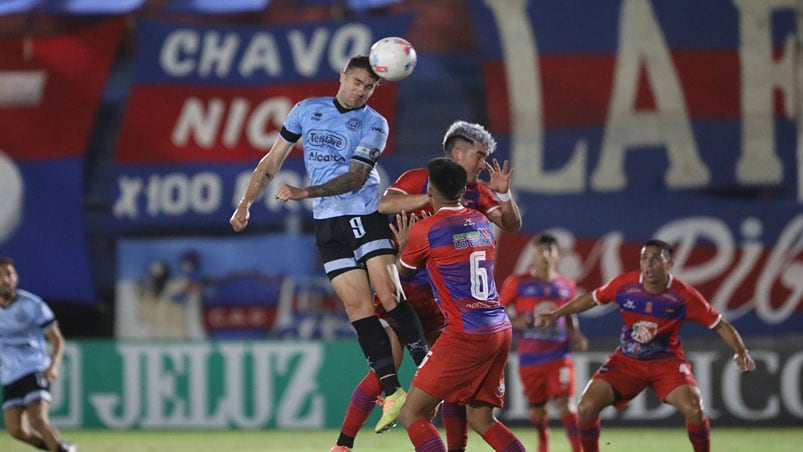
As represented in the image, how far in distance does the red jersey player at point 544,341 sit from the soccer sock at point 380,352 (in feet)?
8.78

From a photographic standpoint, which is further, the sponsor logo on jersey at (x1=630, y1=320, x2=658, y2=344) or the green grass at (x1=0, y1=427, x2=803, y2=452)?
the green grass at (x1=0, y1=427, x2=803, y2=452)

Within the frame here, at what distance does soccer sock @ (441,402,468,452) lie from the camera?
7.68m

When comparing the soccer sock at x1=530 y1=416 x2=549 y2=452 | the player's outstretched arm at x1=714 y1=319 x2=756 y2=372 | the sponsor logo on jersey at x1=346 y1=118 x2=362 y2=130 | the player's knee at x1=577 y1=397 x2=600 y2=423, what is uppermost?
the sponsor logo on jersey at x1=346 y1=118 x2=362 y2=130

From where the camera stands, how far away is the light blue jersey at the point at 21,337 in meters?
10.4

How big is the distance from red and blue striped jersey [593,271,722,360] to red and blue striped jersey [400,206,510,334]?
5.79ft

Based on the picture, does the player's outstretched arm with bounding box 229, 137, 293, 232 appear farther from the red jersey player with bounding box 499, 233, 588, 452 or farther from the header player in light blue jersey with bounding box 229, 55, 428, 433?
the red jersey player with bounding box 499, 233, 588, 452

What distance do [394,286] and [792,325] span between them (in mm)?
7377

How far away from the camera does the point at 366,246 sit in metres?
7.58

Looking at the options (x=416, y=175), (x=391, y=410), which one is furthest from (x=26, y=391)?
(x=416, y=175)

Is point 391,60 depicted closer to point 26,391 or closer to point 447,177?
point 447,177

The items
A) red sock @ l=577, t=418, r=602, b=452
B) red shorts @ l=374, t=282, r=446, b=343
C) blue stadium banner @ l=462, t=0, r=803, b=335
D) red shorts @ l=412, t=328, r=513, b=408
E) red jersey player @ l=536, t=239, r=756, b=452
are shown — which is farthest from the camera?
blue stadium banner @ l=462, t=0, r=803, b=335

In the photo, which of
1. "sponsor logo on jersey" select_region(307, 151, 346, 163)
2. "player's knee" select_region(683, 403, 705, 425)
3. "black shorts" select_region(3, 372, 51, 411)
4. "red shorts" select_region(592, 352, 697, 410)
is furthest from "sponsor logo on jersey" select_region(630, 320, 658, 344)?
"black shorts" select_region(3, 372, 51, 411)

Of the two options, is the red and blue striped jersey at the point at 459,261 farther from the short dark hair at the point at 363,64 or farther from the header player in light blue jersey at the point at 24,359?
the header player in light blue jersey at the point at 24,359

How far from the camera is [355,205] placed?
299 inches
